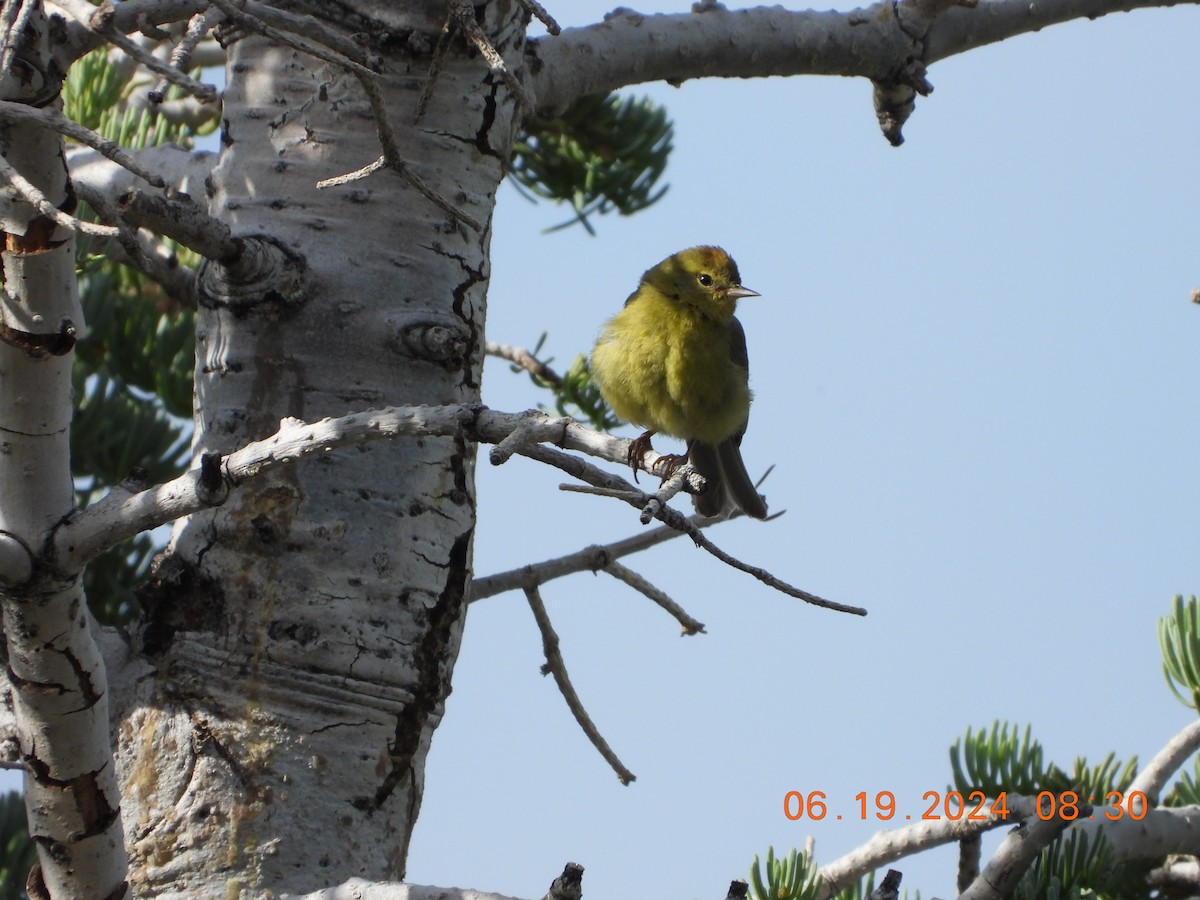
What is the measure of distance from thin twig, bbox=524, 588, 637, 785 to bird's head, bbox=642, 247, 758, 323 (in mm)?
1782

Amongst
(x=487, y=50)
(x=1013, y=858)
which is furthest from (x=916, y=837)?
(x=487, y=50)

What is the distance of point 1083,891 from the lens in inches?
109

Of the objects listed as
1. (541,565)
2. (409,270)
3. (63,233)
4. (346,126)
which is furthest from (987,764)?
(63,233)

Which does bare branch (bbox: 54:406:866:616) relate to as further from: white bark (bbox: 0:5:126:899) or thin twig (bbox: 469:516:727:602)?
thin twig (bbox: 469:516:727:602)

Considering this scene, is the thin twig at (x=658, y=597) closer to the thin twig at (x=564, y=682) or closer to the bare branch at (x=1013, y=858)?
the thin twig at (x=564, y=682)

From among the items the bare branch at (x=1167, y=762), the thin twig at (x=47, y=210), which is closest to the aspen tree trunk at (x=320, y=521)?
the thin twig at (x=47, y=210)

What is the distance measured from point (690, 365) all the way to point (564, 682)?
5.00 ft

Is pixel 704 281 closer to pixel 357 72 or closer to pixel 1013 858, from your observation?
pixel 1013 858

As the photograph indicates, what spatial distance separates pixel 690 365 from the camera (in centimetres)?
443

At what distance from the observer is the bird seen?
14.4 feet

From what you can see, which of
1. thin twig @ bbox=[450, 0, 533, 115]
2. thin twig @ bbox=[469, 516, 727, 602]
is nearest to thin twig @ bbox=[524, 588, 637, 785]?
thin twig @ bbox=[469, 516, 727, 602]

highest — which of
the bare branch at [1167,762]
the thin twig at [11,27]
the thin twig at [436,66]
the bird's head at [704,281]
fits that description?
the bird's head at [704,281]

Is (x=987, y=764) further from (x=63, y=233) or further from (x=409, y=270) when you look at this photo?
(x=63, y=233)

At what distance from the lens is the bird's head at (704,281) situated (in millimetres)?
4762
